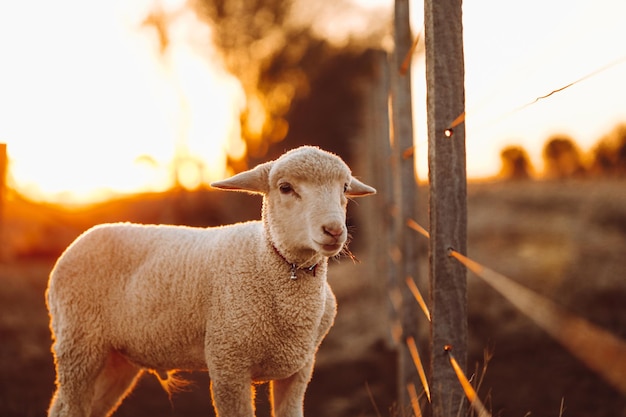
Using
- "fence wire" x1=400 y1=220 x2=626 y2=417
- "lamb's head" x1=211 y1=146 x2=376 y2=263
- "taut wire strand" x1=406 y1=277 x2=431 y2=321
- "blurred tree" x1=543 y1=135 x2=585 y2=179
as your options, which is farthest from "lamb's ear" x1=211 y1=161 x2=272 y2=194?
"blurred tree" x1=543 y1=135 x2=585 y2=179

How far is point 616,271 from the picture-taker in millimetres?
8070

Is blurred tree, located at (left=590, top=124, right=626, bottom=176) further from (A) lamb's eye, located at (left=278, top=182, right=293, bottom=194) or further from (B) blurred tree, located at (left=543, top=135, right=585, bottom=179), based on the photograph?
(A) lamb's eye, located at (left=278, top=182, right=293, bottom=194)

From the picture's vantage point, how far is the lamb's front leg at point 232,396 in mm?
2529

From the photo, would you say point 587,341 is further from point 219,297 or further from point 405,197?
point 405,197

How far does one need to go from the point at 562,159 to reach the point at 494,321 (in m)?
9.72

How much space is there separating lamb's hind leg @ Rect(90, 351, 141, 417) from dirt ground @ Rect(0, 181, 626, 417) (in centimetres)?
106

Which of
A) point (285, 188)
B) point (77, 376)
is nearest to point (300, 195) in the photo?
point (285, 188)

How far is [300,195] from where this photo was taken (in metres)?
2.55

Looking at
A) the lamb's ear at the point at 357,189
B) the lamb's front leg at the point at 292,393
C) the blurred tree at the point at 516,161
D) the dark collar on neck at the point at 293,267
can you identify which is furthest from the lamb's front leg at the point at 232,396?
the blurred tree at the point at 516,161

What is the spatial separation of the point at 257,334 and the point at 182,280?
476 mm

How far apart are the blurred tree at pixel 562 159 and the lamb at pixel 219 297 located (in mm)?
12236

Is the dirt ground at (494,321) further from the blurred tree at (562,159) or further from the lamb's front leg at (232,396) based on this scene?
the blurred tree at (562,159)

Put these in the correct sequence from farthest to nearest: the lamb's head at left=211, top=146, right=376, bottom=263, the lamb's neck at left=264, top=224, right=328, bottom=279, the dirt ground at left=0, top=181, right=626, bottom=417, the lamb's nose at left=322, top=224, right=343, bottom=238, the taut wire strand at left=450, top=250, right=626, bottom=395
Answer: the dirt ground at left=0, top=181, right=626, bottom=417 < the lamb's neck at left=264, top=224, right=328, bottom=279 < the lamb's head at left=211, top=146, right=376, bottom=263 < the lamb's nose at left=322, top=224, right=343, bottom=238 < the taut wire strand at left=450, top=250, right=626, bottom=395

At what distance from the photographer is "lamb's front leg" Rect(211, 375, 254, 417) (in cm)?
253
